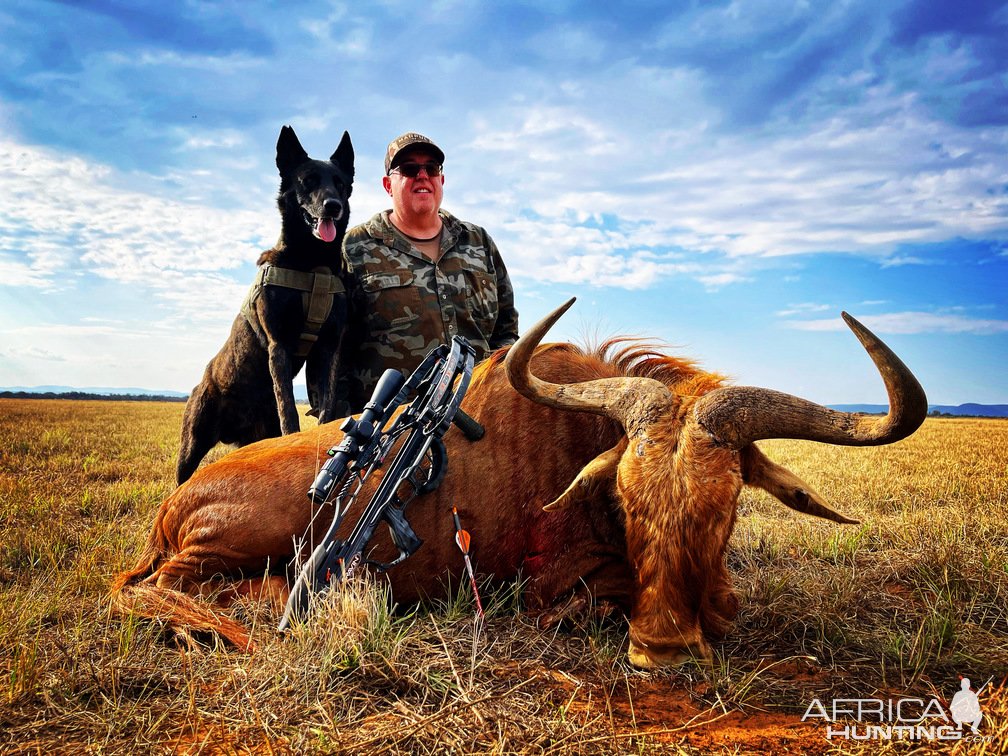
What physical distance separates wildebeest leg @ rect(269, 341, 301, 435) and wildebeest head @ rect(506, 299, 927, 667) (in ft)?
9.86

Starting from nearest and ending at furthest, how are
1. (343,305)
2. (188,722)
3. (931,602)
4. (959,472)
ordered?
(188,722), (931,602), (343,305), (959,472)

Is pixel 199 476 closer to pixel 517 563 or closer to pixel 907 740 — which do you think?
pixel 517 563

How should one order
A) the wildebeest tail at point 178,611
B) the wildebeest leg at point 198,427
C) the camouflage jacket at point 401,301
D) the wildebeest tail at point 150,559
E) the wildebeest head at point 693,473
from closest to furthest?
1. the wildebeest head at point 693,473
2. the wildebeest tail at point 178,611
3. the wildebeest tail at point 150,559
4. the camouflage jacket at point 401,301
5. the wildebeest leg at point 198,427

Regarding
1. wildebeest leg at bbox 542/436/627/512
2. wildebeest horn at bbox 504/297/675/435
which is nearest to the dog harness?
wildebeest horn at bbox 504/297/675/435

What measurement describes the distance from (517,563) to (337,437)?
4.28ft

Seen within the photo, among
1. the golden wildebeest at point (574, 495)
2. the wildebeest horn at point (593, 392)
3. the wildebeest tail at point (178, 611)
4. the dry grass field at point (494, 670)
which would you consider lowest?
the dry grass field at point (494, 670)

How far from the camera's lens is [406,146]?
6340 millimetres

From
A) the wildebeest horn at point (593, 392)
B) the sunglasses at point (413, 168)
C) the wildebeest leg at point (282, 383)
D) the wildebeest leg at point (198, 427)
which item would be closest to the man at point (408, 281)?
the sunglasses at point (413, 168)

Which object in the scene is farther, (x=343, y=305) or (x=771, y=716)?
(x=343, y=305)

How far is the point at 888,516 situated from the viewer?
19.6 ft

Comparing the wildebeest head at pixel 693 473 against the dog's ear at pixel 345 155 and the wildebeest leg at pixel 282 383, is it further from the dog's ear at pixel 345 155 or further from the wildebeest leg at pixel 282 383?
the dog's ear at pixel 345 155

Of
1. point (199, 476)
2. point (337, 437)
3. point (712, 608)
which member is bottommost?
point (712, 608)

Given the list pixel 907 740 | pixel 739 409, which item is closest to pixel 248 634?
pixel 739 409

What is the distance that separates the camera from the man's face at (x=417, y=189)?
640 cm
